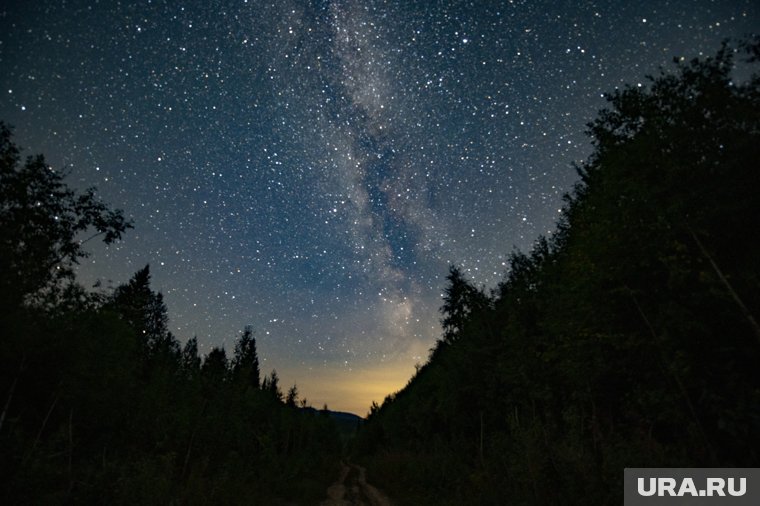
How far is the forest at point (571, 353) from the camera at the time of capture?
8461 mm

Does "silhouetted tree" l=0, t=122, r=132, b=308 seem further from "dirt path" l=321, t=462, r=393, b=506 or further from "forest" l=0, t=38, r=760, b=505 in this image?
"dirt path" l=321, t=462, r=393, b=506

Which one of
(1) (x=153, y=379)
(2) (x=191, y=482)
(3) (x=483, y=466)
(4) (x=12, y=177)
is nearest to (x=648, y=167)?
(3) (x=483, y=466)

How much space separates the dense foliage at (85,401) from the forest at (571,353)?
0.27 ft

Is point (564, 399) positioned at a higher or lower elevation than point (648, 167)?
lower

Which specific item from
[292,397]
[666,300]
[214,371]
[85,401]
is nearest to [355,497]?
[214,371]

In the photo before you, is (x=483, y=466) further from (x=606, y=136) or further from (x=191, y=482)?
(x=606, y=136)

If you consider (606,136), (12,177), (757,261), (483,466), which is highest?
(606,136)

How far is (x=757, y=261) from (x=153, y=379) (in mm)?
33410

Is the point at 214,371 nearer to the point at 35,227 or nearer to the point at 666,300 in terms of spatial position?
the point at 35,227

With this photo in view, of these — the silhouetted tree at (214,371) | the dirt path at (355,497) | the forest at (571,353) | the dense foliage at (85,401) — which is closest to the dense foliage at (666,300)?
the forest at (571,353)

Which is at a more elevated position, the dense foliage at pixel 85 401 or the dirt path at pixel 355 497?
the dense foliage at pixel 85 401

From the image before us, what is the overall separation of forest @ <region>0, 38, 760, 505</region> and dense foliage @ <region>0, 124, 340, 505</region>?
8 cm

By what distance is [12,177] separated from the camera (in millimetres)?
14969

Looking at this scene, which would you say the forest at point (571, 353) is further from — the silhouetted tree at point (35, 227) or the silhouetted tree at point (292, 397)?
the silhouetted tree at point (292, 397)
